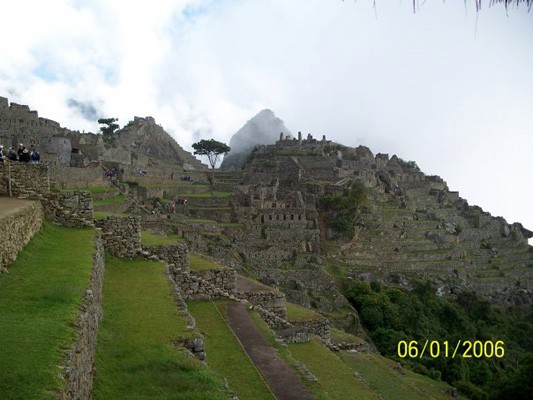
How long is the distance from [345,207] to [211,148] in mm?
27405

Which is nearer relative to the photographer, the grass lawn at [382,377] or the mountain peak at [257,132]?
the grass lawn at [382,377]

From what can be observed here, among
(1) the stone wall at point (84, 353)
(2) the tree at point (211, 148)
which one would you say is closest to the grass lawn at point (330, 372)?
(1) the stone wall at point (84, 353)

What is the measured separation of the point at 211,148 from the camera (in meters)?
69.1

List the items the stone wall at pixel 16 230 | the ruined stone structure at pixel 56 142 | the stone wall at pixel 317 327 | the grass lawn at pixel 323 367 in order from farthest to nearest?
the ruined stone structure at pixel 56 142 → the stone wall at pixel 317 327 → the grass lawn at pixel 323 367 → the stone wall at pixel 16 230

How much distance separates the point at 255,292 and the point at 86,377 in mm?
8715

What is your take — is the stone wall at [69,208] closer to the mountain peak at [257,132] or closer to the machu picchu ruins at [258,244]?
the machu picchu ruins at [258,244]

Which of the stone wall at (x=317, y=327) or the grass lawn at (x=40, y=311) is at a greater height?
the grass lawn at (x=40, y=311)

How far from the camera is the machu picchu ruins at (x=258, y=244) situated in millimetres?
9289

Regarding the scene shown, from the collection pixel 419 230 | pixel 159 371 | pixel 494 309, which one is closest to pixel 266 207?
pixel 419 230

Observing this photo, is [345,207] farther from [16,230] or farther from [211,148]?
[16,230]

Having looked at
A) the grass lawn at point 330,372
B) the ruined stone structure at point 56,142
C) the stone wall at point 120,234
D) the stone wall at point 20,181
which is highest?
the ruined stone structure at point 56,142

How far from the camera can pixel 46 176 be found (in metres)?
12.0

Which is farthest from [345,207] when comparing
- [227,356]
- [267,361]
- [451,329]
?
[227,356]

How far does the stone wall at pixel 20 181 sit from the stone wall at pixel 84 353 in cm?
428
